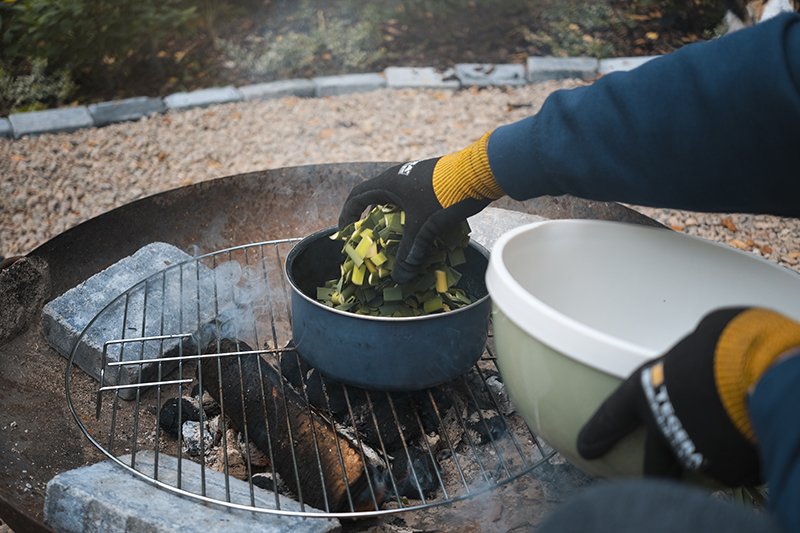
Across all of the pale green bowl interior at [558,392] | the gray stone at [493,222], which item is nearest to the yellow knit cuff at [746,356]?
the pale green bowl interior at [558,392]

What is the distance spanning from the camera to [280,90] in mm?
3797

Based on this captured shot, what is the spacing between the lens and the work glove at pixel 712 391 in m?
0.53

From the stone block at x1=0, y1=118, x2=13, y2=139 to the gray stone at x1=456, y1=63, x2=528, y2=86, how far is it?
9.10ft

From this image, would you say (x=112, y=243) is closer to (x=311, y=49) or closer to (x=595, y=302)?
(x=595, y=302)

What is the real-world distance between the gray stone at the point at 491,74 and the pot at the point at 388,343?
10.1ft

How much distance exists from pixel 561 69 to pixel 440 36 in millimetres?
1325

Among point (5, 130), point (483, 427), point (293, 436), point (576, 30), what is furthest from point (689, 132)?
point (576, 30)

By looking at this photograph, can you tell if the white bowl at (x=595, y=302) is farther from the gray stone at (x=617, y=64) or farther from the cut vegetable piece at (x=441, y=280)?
the gray stone at (x=617, y=64)

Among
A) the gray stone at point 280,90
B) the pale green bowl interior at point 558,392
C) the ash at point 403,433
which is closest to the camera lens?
the pale green bowl interior at point 558,392

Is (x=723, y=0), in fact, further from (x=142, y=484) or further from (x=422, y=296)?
(x=142, y=484)

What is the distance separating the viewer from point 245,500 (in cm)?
108

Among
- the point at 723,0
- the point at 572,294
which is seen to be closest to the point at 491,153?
the point at 572,294

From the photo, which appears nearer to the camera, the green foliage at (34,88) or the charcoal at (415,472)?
the charcoal at (415,472)

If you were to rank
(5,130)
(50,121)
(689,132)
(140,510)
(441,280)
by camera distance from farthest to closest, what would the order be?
1. (50,121)
2. (5,130)
3. (441,280)
4. (140,510)
5. (689,132)
